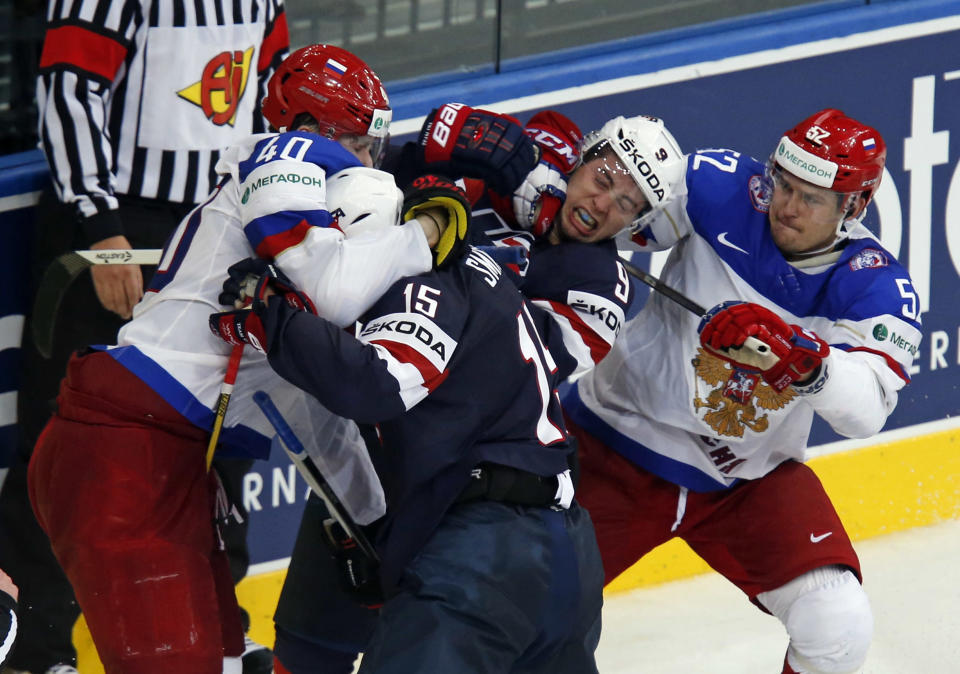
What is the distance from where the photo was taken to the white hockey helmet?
315 centimetres

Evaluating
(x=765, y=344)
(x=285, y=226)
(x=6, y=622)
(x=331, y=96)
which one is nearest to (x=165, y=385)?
(x=285, y=226)

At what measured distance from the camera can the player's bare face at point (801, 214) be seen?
327 centimetres

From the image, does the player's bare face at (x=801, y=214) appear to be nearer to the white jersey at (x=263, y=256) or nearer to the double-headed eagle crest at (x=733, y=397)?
the double-headed eagle crest at (x=733, y=397)

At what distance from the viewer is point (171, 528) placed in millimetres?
2834

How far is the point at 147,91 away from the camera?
3.67 m

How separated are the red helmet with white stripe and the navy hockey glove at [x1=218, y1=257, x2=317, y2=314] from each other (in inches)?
14.1

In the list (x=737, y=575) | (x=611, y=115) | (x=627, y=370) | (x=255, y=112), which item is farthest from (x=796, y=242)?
(x=255, y=112)

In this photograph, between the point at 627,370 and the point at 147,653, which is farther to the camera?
the point at 627,370

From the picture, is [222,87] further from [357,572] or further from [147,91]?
[357,572]

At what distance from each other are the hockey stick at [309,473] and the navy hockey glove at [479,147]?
0.62 m

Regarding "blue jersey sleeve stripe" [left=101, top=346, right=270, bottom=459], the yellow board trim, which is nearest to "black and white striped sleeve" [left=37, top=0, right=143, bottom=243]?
"blue jersey sleeve stripe" [left=101, top=346, right=270, bottom=459]

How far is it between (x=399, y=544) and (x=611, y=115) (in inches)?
73.2

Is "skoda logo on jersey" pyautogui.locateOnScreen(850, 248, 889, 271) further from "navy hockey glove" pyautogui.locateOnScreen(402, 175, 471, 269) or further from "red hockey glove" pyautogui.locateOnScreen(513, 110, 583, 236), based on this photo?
"navy hockey glove" pyautogui.locateOnScreen(402, 175, 471, 269)

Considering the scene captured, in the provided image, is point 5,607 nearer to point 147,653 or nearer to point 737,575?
point 147,653
